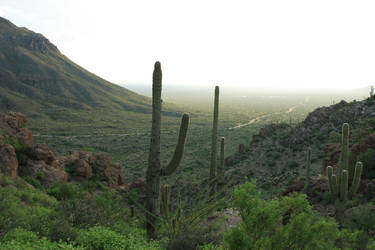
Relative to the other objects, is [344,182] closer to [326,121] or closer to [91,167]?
→ [91,167]

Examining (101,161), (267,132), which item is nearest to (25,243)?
(101,161)

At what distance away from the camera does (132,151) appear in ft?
126

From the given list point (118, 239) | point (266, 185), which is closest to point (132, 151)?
point (266, 185)

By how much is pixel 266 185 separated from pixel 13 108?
6336 cm

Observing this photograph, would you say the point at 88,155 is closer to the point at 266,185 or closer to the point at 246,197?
the point at 266,185

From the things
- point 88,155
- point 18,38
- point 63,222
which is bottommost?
point 88,155

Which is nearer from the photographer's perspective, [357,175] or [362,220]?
[362,220]

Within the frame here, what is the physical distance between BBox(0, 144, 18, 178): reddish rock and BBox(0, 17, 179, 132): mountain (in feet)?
166

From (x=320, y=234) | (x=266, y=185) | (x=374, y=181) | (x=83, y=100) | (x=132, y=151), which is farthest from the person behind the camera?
(x=83, y=100)

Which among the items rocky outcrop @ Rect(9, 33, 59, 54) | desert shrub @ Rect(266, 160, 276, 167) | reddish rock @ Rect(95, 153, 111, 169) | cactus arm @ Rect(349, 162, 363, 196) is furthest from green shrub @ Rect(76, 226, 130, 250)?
rocky outcrop @ Rect(9, 33, 59, 54)

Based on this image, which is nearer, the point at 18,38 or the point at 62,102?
the point at 62,102

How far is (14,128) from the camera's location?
14.8 meters

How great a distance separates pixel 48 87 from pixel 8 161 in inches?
3146

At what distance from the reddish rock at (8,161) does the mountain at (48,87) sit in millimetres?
50515
